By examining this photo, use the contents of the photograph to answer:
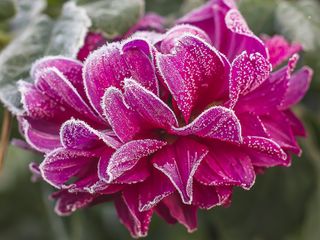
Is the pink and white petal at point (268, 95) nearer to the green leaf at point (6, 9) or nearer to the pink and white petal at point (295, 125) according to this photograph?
the pink and white petal at point (295, 125)

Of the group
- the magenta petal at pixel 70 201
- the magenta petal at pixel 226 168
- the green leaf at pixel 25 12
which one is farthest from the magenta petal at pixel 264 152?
the green leaf at pixel 25 12

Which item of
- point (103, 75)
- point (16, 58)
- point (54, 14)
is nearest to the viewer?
point (103, 75)

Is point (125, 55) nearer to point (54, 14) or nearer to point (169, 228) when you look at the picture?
point (54, 14)

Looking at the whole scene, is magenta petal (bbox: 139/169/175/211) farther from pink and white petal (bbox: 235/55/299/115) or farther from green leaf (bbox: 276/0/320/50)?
green leaf (bbox: 276/0/320/50)

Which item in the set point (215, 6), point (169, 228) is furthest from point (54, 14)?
point (169, 228)

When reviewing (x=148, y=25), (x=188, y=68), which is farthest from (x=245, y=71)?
(x=148, y=25)

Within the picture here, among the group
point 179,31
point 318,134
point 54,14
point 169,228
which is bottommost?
point 169,228

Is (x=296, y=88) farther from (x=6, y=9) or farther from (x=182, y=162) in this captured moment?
(x=6, y=9)
